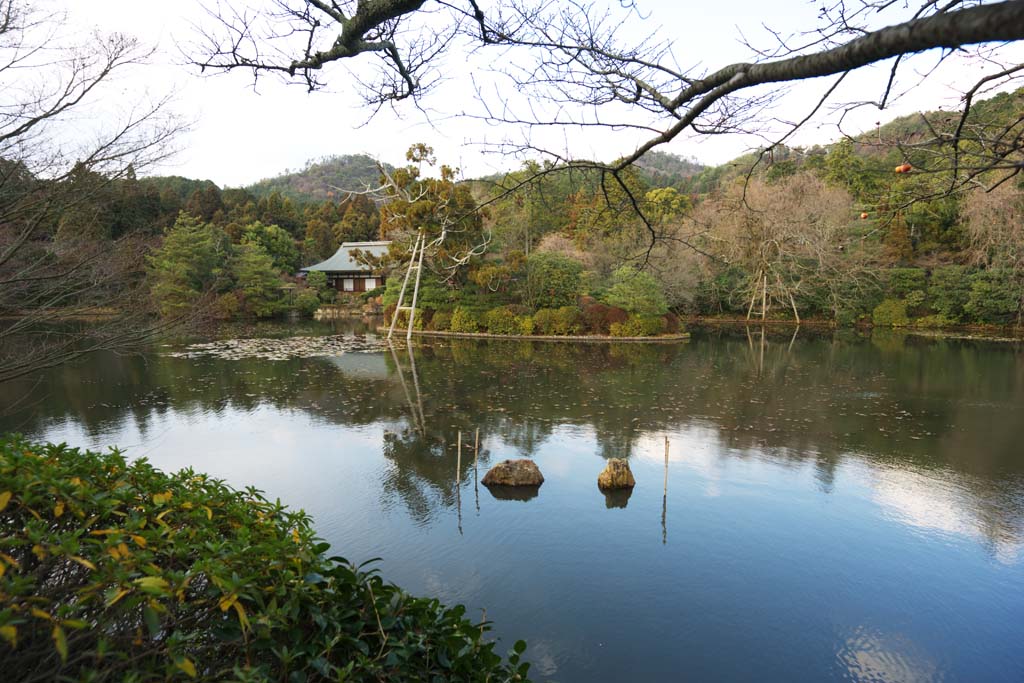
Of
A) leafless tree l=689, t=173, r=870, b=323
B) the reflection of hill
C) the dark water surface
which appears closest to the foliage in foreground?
the dark water surface

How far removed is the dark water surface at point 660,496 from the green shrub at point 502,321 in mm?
7028

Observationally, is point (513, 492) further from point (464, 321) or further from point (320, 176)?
point (320, 176)

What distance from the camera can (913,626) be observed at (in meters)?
4.09

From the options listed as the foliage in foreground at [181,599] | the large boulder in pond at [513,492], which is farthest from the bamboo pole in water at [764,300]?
the foliage in foreground at [181,599]

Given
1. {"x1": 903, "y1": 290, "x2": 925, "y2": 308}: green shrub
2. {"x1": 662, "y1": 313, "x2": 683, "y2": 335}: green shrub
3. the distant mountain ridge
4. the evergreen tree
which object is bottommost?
{"x1": 662, "y1": 313, "x2": 683, "y2": 335}: green shrub

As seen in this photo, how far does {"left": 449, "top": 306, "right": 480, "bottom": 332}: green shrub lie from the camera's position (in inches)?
798

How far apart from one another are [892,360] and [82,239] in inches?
672

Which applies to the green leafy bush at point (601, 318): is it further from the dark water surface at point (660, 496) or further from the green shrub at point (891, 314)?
the green shrub at point (891, 314)

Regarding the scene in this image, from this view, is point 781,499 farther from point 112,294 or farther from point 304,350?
point 304,350

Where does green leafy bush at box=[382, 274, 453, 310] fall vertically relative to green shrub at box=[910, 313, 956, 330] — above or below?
above

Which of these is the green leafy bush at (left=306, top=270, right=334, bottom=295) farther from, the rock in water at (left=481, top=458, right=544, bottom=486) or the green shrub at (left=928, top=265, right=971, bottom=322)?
the green shrub at (left=928, top=265, right=971, bottom=322)

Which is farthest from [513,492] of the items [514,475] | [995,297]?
[995,297]

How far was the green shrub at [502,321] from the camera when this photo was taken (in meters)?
20.0

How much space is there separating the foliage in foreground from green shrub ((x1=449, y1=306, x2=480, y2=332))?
59.9 feet
